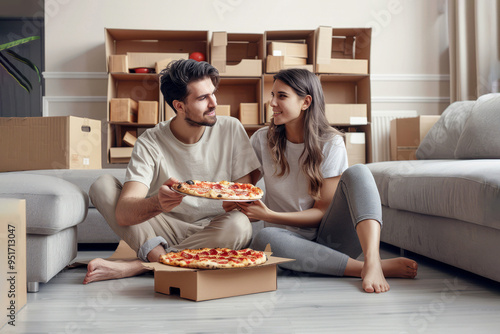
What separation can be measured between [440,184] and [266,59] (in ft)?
7.79

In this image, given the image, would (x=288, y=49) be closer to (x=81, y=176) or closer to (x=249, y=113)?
(x=249, y=113)

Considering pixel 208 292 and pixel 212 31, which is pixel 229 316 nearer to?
pixel 208 292

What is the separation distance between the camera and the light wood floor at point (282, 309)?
1214mm

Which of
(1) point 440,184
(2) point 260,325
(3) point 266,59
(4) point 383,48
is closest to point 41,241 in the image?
(2) point 260,325

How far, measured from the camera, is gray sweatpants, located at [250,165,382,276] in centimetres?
163

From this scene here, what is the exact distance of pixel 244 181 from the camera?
Answer: 6.26ft

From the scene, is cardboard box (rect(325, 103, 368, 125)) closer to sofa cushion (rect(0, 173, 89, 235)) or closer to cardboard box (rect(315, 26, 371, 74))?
→ cardboard box (rect(315, 26, 371, 74))

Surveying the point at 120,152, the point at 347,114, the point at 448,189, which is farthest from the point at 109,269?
the point at 347,114

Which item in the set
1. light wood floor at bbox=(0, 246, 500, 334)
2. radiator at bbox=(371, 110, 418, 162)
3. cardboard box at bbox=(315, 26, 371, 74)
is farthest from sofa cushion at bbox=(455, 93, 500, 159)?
radiator at bbox=(371, 110, 418, 162)

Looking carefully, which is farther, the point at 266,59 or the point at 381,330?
the point at 266,59

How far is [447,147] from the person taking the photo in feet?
8.41

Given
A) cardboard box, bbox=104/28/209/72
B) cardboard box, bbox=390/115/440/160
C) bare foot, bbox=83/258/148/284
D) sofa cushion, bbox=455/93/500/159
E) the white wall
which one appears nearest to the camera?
bare foot, bbox=83/258/148/284

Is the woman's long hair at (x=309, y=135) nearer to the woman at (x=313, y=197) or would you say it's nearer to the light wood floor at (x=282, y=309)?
the woman at (x=313, y=197)

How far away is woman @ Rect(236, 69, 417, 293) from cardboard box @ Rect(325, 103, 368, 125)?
1.96 m
